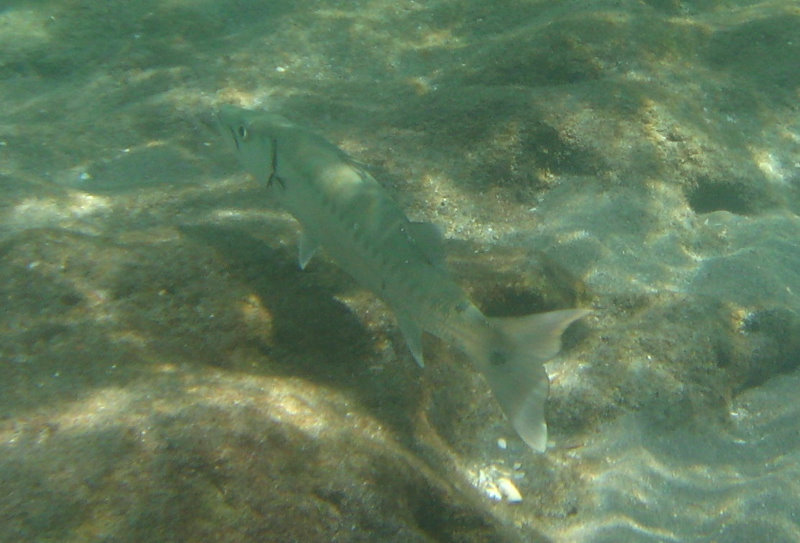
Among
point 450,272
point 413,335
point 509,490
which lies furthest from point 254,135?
point 509,490

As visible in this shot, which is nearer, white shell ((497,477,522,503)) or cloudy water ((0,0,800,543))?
cloudy water ((0,0,800,543))

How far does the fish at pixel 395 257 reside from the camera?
109 inches

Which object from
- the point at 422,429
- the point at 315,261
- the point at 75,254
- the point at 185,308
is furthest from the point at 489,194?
the point at 75,254

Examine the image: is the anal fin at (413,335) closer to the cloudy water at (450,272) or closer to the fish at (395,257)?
the fish at (395,257)

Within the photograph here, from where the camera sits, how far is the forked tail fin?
2719mm

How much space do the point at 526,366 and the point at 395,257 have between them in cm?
91

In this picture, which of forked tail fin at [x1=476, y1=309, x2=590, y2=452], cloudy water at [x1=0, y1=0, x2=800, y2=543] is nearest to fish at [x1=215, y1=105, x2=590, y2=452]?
forked tail fin at [x1=476, y1=309, x2=590, y2=452]

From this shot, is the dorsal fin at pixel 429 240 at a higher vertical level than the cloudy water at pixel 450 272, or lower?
higher

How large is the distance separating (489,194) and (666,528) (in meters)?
3.19

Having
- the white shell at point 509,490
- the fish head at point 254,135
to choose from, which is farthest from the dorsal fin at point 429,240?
the white shell at point 509,490

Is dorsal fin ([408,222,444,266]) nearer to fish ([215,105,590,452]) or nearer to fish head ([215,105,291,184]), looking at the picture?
fish ([215,105,590,452])

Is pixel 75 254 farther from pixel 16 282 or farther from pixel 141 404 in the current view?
pixel 141 404

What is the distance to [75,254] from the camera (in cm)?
353

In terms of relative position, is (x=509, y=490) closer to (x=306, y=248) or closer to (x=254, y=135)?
(x=306, y=248)
